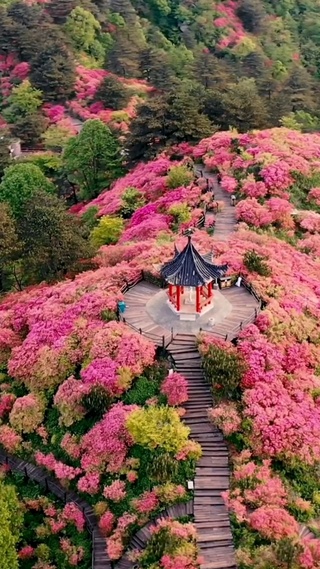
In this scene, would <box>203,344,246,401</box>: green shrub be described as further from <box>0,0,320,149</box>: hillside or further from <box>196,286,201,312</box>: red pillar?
<box>0,0,320,149</box>: hillside

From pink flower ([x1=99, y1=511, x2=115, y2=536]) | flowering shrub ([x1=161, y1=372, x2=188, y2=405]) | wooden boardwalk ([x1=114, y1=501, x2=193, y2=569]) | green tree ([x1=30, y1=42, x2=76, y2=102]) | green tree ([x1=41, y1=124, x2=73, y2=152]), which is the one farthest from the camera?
green tree ([x1=30, y1=42, x2=76, y2=102])

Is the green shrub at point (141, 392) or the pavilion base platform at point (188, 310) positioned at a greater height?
the pavilion base platform at point (188, 310)

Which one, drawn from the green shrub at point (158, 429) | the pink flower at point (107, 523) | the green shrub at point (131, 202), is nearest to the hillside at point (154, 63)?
the green shrub at point (131, 202)

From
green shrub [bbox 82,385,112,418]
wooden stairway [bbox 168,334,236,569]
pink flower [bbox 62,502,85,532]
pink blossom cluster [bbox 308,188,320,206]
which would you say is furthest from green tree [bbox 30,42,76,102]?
pink flower [bbox 62,502,85,532]

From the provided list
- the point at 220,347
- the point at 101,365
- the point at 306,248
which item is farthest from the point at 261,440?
the point at 306,248

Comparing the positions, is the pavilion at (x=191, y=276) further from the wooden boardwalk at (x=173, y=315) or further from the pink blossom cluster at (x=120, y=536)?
the pink blossom cluster at (x=120, y=536)

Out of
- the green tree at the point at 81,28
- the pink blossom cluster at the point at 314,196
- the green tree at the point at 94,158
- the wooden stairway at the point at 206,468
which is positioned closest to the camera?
the wooden stairway at the point at 206,468

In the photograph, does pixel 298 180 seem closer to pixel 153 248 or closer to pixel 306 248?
pixel 306 248
